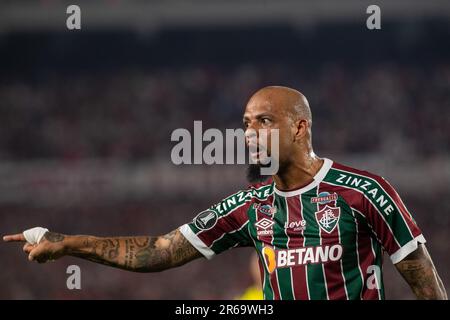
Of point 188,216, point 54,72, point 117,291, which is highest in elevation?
point 54,72

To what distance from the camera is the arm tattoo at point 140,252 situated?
3660mm

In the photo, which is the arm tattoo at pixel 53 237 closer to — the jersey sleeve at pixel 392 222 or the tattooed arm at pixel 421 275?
the jersey sleeve at pixel 392 222

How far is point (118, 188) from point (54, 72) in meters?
5.15

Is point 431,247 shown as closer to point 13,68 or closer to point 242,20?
point 242,20

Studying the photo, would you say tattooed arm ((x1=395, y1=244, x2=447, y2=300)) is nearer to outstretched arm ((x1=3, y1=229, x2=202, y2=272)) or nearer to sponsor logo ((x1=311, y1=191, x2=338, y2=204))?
sponsor logo ((x1=311, y1=191, x2=338, y2=204))

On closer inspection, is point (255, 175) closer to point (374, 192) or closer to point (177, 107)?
point (374, 192)

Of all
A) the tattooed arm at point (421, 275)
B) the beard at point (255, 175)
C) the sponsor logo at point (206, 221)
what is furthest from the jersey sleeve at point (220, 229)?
the tattooed arm at point (421, 275)

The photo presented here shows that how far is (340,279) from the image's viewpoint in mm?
3451

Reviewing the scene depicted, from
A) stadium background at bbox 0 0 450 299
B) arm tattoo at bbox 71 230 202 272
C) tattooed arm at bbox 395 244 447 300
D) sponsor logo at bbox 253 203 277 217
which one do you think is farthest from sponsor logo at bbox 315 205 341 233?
stadium background at bbox 0 0 450 299

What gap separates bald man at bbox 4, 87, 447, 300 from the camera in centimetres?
337

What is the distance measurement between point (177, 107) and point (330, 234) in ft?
48.7

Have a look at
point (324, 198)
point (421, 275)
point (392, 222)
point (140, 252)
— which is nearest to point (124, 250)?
point (140, 252)
